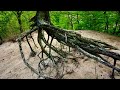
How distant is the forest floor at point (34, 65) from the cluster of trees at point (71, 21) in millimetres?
1006

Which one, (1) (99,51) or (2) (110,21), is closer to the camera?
(1) (99,51)

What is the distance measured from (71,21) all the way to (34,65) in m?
5.69

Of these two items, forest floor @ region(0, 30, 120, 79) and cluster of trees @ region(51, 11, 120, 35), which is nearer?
forest floor @ region(0, 30, 120, 79)

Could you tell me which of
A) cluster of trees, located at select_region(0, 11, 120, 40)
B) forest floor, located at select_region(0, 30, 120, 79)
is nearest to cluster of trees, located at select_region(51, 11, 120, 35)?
cluster of trees, located at select_region(0, 11, 120, 40)

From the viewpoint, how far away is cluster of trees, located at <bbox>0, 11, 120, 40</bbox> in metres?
9.57

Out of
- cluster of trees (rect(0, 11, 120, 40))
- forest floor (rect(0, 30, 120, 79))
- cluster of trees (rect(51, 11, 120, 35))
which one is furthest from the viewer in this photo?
cluster of trees (rect(0, 11, 120, 40))

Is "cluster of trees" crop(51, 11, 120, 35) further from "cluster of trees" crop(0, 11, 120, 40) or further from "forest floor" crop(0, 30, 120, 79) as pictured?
"forest floor" crop(0, 30, 120, 79)

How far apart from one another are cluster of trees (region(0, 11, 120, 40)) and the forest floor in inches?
39.6

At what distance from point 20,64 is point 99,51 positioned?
3.17 metres

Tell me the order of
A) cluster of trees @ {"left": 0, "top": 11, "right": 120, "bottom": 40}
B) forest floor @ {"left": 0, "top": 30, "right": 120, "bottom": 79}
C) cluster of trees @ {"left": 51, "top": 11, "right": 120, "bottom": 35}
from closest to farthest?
forest floor @ {"left": 0, "top": 30, "right": 120, "bottom": 79}, cluster of trees @ {"left": 51, "top": 11, "right": 120, "bottom": 35}, cluster of trees @ {"left": 0, "top": 11, "right": 120, "bottom": 40}
